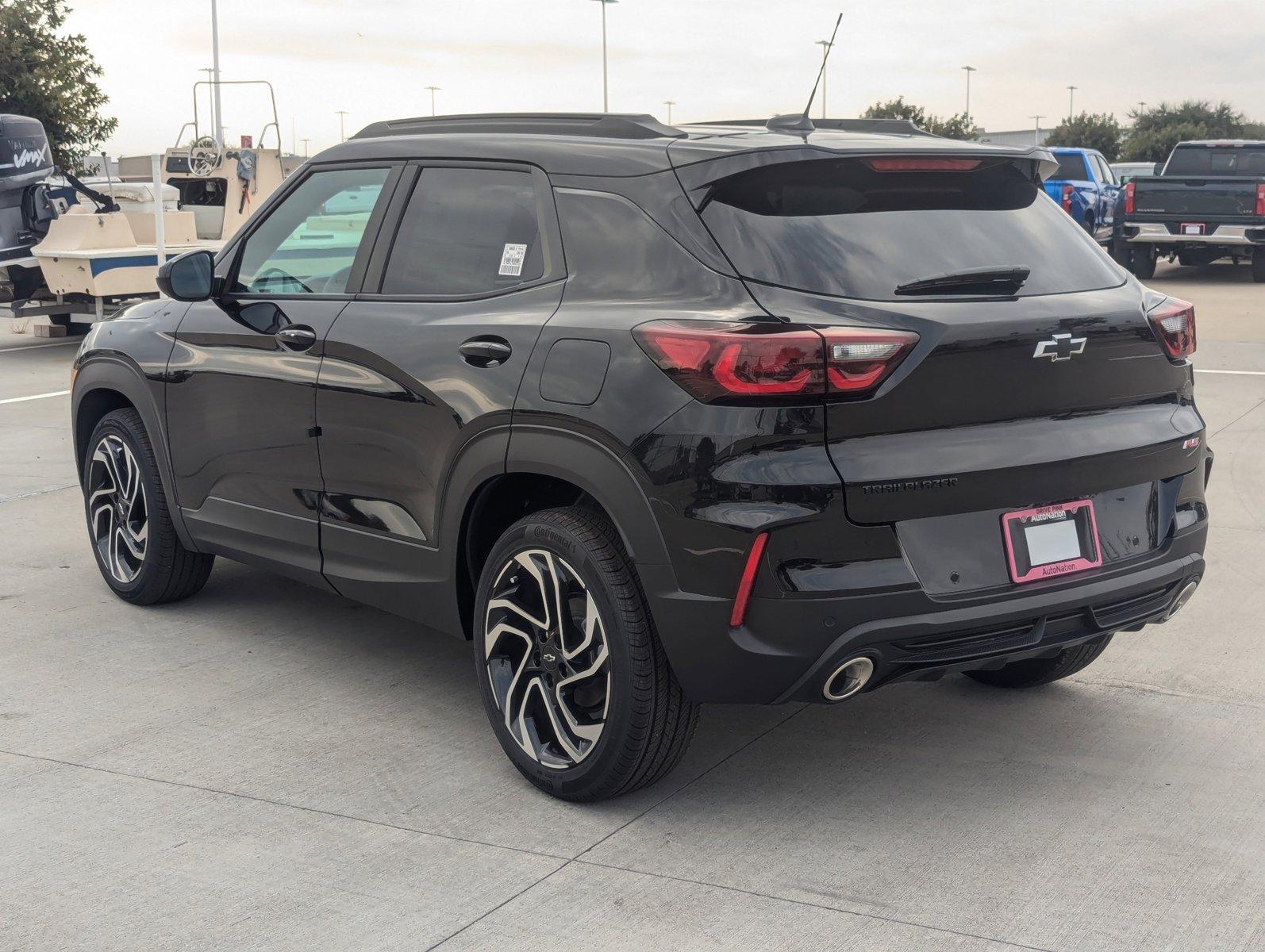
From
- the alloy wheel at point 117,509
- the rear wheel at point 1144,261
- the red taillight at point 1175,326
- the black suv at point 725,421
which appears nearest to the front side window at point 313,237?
the black suv at point 725,421

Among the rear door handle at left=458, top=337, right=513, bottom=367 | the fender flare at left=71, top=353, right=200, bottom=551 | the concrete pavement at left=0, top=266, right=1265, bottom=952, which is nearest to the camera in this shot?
the concrete pavement at left=0, top=266, right=1265, bottom=952

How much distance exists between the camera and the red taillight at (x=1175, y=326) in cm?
394

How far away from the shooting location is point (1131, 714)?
4.54 m

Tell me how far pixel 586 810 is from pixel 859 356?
1420 millimetres

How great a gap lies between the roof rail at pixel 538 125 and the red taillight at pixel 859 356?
0.90 meters

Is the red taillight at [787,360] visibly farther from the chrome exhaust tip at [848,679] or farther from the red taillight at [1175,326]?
the red taillight at [1175,326]

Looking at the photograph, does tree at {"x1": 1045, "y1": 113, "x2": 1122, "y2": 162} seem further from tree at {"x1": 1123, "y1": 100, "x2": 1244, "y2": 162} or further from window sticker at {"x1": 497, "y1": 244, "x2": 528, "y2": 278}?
window sticker at {"x1": 497, "y1": 244, "x2": 528, "y2": 278}

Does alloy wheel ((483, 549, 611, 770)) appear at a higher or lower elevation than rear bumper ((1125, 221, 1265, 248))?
lower

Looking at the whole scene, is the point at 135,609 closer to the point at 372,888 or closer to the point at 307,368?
the point at 307,368

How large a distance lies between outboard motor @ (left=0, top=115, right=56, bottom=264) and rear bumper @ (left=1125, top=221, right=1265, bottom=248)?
14.2m

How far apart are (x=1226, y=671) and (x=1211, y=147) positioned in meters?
19.8

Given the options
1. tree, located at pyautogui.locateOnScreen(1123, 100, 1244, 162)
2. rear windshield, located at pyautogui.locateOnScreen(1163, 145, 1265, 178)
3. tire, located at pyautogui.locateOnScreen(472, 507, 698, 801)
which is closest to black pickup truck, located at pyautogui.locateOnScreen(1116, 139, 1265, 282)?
rear windshield, located at pyautogui.locateOnScreen(1163, 145, 1265, 178)

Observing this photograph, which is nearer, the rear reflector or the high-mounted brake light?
the rear reflector

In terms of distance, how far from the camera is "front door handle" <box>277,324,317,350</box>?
15.1ft
